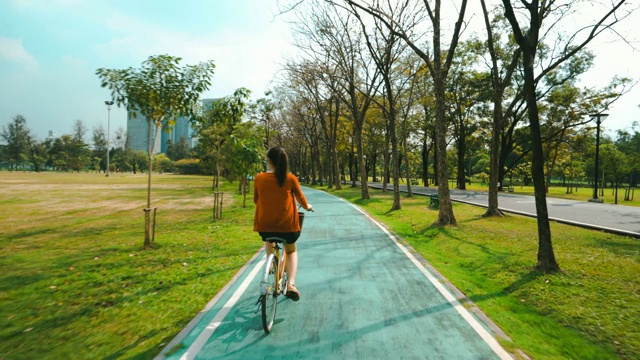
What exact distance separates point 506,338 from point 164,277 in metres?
5.60

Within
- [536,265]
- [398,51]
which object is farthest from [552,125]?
[536,265]

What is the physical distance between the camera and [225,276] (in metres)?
6.52

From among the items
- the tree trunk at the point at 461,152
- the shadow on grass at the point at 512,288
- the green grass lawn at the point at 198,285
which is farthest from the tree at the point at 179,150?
the shadow on grass at the point at 512,288

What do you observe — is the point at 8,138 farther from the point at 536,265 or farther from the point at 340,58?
the point at 536,265

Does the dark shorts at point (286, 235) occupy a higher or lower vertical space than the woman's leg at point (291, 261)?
higher

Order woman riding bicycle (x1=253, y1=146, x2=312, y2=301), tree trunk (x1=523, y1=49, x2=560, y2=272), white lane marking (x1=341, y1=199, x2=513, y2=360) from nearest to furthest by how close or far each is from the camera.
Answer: white lane marking (x1=341, y1=199, x2=513, y2=360)
woman riding bicycle (x1=253, y1=146, x2=312, y2=301)
tree trunk (x1=523, y1=49, x2=560, y2=272)

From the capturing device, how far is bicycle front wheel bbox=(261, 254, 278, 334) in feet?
12.6

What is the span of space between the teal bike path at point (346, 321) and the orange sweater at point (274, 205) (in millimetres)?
1199

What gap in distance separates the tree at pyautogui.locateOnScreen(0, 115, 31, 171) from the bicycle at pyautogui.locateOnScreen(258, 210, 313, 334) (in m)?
115

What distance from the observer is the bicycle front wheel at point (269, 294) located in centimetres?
384

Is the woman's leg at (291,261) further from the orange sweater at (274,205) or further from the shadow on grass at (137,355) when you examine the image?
the shadow on grass at (137,355)

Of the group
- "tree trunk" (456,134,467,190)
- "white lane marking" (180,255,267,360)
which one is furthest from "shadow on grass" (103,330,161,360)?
"tree trunk" (456,134,467,190)

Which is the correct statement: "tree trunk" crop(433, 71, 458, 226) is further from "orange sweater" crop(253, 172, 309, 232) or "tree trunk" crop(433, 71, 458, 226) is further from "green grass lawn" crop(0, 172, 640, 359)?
"orange sweater" crop(253, 172, 309, 232)

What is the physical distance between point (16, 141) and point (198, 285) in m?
113
